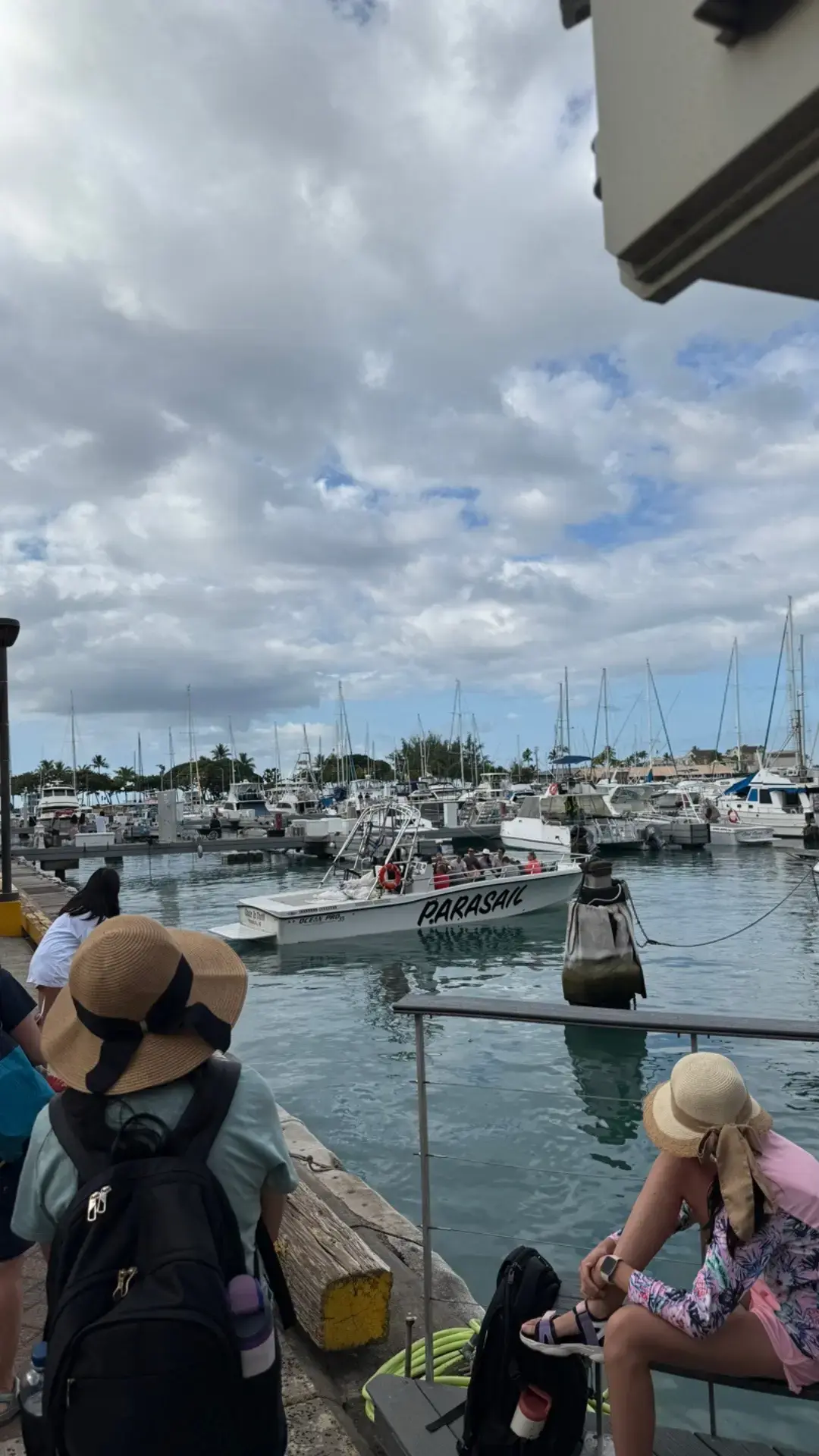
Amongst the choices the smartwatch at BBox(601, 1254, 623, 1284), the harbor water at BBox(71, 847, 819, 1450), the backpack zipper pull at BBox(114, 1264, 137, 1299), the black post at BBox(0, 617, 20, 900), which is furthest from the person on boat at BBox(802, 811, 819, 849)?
the backpack zipper pull at BBox(114, 1264, 137, 1299)

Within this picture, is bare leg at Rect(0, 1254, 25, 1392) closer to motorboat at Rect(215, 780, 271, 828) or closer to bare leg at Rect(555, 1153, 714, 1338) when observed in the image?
bare leg at Rect(555, 1153, 714, 1338)

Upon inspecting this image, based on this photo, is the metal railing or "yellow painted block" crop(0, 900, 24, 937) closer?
the metal railing

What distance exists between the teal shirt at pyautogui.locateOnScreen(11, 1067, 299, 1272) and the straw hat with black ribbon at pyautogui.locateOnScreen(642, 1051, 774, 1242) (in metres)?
1.13

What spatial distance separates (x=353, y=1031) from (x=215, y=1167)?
12.6 m

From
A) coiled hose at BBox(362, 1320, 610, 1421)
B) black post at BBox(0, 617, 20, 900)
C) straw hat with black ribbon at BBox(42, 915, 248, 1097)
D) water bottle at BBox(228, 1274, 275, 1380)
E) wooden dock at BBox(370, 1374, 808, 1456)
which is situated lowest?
coiled hose at BBox(362, 1320, 610, 1421)

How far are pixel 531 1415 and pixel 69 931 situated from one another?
10.8ft

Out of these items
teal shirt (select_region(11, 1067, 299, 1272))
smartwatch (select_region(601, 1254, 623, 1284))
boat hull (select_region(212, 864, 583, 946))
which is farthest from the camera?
boat hull (select_region(212, 864, 583, 946))

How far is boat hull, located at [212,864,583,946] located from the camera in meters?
20.1

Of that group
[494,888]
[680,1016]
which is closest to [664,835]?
[494,888]

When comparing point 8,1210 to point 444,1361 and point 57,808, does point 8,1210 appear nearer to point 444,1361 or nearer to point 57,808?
point 444,1361

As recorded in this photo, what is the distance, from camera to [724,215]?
178 centimetres

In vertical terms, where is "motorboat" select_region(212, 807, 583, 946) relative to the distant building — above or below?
below

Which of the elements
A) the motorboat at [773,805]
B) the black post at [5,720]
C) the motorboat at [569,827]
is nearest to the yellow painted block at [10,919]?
the black post at [5,720]

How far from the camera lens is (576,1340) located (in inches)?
105
